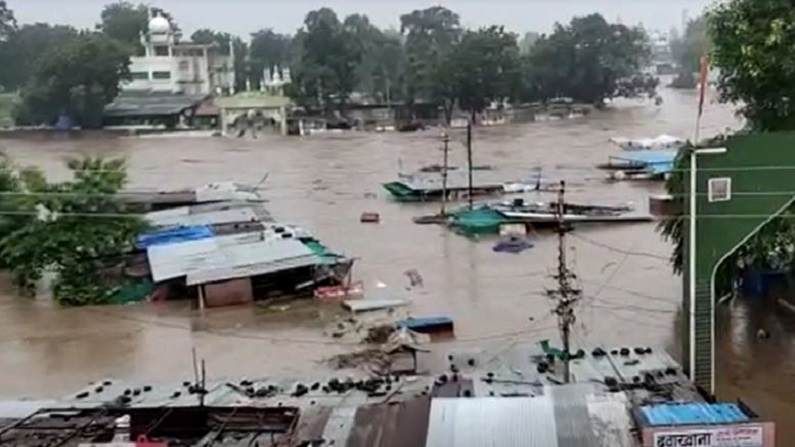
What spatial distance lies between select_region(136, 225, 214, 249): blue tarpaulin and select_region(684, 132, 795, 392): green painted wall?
11087 mm

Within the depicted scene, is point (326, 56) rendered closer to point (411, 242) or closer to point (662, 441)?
point (411, 242)

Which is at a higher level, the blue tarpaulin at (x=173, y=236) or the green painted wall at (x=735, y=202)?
the green painted wall at (x=735, y=202)

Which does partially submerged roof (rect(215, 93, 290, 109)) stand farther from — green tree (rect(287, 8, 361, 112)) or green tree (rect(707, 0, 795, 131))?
green tree (rect(707, 0, 795, 131))

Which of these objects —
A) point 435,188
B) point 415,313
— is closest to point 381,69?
point 435,188

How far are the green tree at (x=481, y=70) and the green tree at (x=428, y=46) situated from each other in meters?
0.64

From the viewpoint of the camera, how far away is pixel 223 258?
57.9 feet

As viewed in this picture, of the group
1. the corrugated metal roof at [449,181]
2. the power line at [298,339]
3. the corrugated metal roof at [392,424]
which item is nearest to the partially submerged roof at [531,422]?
the corrugated metal roof at [392,424]

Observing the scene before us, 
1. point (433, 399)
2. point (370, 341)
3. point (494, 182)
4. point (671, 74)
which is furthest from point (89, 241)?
point (671, 74)

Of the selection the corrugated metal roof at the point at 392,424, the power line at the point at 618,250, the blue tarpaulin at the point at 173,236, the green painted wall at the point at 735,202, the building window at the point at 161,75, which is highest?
the building window at the point at 161,75

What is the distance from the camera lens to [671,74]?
A: 107 meters

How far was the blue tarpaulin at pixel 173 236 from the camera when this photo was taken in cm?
1930

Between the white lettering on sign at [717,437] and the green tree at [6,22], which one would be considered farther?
the green tree at [6,22]

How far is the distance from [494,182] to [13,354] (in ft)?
58.9

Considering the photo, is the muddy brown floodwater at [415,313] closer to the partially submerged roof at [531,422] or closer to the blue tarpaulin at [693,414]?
the blue tarpaulin at [693,414]
